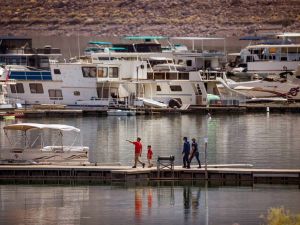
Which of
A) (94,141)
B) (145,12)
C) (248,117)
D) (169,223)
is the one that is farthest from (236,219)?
(145,12)

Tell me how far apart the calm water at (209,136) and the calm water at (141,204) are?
6.40m

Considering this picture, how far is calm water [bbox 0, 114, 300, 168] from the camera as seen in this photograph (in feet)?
182

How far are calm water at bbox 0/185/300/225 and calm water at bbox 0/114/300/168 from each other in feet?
21.0

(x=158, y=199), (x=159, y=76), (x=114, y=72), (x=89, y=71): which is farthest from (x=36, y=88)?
(x=158, y=199)

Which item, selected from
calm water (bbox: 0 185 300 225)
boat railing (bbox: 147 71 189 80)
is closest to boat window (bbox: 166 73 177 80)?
boat railing (bbox: 147 71 189 80)

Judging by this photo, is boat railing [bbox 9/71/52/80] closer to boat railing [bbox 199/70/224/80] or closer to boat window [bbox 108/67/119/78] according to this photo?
boat window [bbox 108/67/119/78]

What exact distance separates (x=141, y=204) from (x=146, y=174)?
3603 millimetres

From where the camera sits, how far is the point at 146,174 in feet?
156

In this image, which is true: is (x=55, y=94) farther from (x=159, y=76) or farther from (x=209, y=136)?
(x=209, y=136)

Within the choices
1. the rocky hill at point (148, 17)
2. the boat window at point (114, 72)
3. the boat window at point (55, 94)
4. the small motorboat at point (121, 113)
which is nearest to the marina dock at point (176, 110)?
the small motorboat at point (121, 113)

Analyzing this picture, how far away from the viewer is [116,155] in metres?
56.0

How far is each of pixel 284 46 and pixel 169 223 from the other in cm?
5607

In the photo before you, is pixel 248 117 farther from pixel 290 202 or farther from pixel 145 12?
pixel 145 12

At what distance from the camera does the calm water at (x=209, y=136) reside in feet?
182
